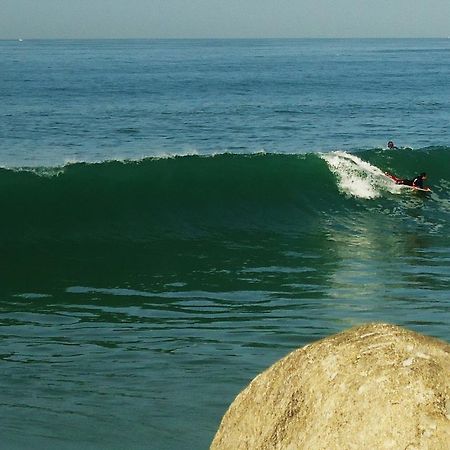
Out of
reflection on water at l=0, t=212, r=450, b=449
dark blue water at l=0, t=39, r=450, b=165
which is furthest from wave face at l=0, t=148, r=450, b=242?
dark blue water at l=0, t=39, r=450, b=165

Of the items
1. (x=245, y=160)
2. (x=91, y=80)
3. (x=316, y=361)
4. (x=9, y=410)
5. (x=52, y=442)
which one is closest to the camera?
(x=316, y=361)

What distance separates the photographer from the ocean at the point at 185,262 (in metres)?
9.69

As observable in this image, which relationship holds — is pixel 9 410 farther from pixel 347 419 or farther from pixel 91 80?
pixel 91 80

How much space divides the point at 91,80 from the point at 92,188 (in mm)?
47032

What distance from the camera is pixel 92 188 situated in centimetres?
2314

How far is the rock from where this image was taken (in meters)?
4.25

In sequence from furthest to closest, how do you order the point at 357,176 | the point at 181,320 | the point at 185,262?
1. the point at 357,176
2. the point at 185,262
3. the point at 181,320

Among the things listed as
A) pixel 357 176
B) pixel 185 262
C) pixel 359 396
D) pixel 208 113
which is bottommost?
pixel 185 262

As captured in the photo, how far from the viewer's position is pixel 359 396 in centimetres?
440

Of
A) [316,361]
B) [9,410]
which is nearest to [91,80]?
[9,410]

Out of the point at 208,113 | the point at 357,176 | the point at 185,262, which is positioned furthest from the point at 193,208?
the point at 208,113

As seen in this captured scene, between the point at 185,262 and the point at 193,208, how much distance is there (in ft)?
17.8

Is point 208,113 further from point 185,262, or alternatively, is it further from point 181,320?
point 181,320

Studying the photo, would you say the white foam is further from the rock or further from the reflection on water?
the rock
